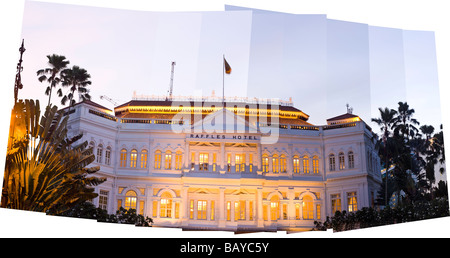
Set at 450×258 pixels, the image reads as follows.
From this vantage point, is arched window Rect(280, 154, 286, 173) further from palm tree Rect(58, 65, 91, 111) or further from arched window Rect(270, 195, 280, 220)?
palm tree Rect(58, 65, 91, 111)

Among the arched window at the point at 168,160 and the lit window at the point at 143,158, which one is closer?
the lit window at the point at 143,158

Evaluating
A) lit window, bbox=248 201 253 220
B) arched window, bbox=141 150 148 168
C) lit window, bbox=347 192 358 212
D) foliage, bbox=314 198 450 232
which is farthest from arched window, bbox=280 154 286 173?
arched window, bbox=141 150 148 168

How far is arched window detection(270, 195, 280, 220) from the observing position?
108 ft

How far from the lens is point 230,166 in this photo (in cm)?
3375

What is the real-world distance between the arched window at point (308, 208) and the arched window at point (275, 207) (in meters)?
1.74

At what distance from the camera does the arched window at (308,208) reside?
33.3 meters

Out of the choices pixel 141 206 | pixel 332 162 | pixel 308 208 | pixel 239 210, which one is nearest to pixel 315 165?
pixel 332 162

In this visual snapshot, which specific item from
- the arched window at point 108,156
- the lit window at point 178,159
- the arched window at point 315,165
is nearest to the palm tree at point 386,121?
the arched window at point 315,165

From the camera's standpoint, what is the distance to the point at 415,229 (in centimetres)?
2088

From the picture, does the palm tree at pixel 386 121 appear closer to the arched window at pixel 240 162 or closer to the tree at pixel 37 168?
the arched window at pixel 240 162

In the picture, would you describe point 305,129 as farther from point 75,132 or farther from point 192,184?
point 75,132

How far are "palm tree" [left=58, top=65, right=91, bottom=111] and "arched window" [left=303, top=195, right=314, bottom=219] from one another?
16190 mm

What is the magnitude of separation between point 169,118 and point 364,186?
13.7m
